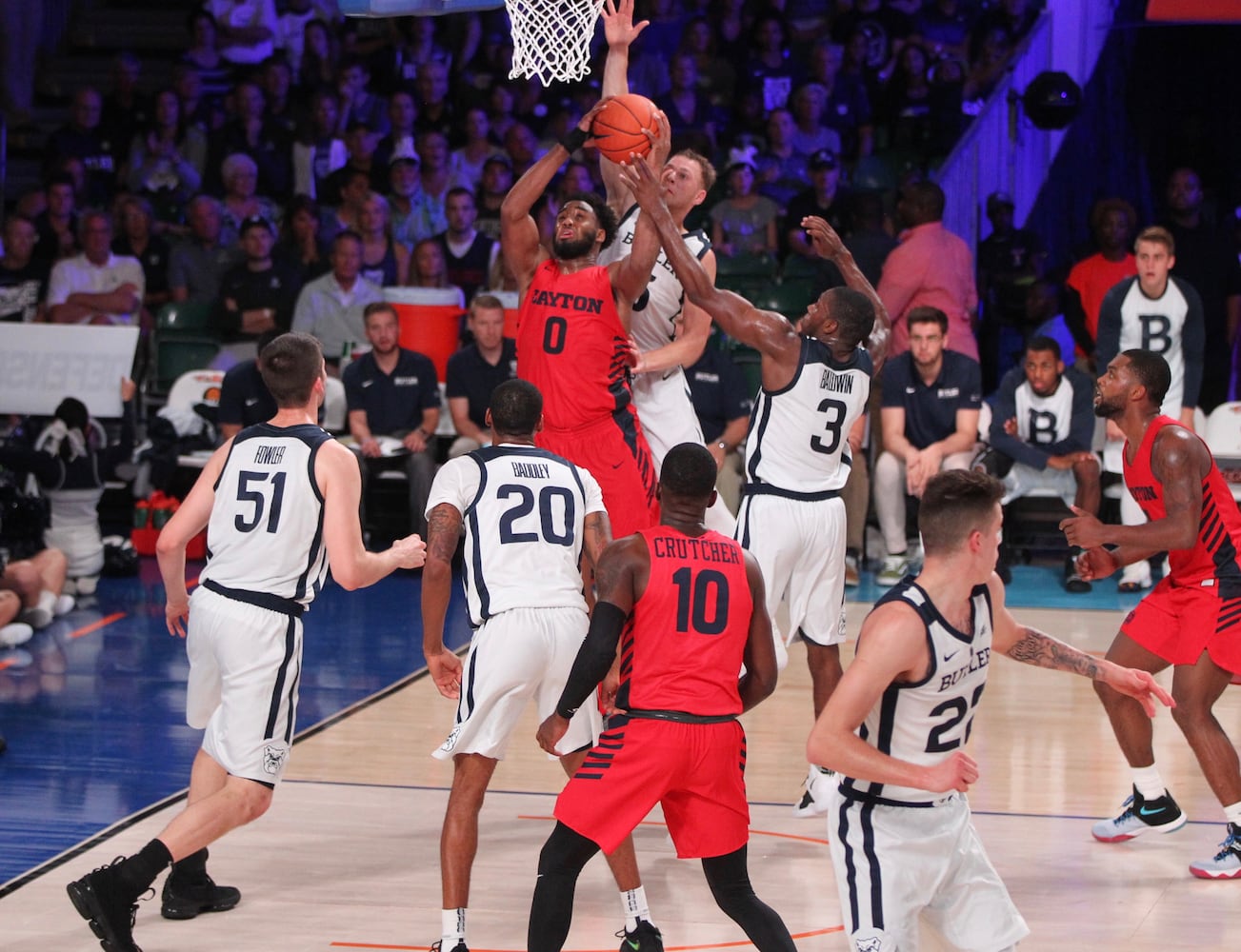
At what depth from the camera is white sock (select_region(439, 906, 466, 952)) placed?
454 centimetres

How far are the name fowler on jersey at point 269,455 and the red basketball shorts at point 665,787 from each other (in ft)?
4.38

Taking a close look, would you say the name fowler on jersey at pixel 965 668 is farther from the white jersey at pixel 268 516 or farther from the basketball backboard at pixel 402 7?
the basketball backboard at pixel 402 7

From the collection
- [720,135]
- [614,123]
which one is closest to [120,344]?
[720,135]

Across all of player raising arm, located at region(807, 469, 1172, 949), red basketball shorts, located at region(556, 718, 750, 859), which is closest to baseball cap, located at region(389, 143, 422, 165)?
red basketball shorts, located at region(556, 718, 750, 859)

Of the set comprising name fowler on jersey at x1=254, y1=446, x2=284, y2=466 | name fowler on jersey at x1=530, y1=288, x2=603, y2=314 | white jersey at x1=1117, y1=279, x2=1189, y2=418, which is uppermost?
white jersey at x1=1117, y1=279, x2=1189, y2=418

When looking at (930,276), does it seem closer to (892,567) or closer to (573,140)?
(892,567)

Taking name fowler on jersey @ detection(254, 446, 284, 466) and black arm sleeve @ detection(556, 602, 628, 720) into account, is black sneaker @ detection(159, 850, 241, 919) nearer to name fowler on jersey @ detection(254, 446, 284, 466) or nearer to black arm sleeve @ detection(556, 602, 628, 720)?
name fowler on jersey @ detection(254, 446, 284, 466)

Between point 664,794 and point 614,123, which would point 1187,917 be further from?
point 614,123

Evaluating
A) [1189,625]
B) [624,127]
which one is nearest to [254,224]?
[624,127]

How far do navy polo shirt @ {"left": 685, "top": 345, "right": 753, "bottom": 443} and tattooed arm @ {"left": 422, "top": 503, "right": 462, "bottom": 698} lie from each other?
19.8 ft

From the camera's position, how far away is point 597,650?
420 cm

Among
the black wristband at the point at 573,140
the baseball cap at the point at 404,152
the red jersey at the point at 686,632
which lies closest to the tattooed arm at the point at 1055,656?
the red jersey at the point at 686,632

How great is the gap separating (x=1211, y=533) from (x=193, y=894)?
11.5ft

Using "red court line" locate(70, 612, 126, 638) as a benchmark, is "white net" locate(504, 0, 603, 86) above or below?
above
